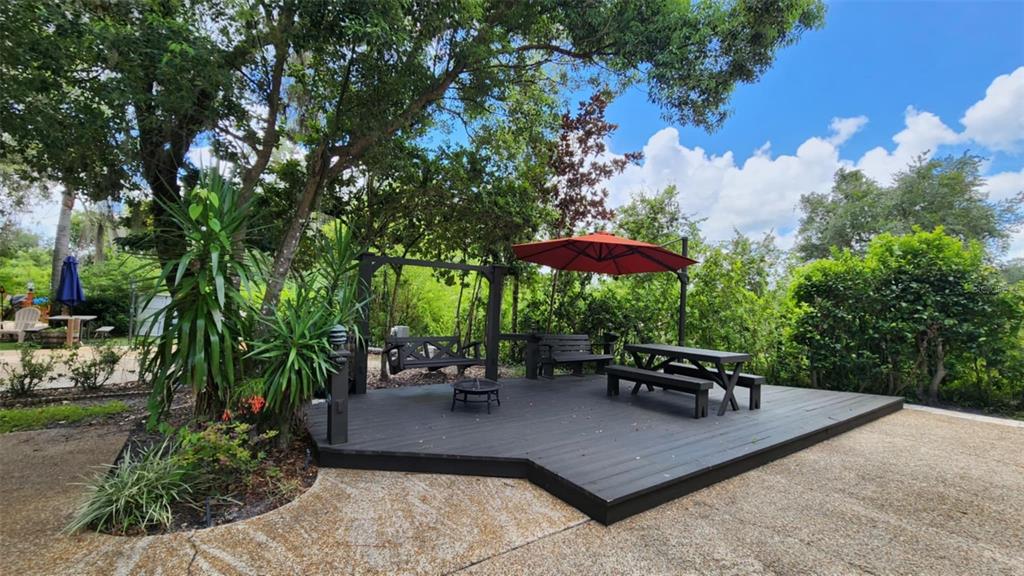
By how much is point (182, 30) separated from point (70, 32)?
0.75 meters

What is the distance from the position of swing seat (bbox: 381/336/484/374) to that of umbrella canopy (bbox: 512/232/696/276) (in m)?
1.49

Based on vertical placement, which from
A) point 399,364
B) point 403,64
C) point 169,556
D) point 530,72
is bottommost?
point 169,556

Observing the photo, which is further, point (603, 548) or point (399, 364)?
point (399, 364)

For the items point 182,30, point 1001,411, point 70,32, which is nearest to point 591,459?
point 182,30

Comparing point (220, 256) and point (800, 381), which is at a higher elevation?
point (220, 256)

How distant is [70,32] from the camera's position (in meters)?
3.11

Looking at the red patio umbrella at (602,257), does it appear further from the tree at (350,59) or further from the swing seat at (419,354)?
the tree at (350,59)

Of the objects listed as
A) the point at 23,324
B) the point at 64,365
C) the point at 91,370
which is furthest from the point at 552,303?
the point at 23,324

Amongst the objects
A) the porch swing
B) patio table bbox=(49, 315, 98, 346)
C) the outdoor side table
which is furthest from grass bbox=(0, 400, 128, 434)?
patio table bbox=(49, 315, 98, 346)

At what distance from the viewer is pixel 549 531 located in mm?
2109

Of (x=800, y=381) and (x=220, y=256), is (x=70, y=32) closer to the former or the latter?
(x=220, y=256)

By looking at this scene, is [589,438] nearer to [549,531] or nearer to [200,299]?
[549,531]

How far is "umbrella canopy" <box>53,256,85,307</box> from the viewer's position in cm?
803

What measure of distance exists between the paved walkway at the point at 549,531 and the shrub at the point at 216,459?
40 cm
